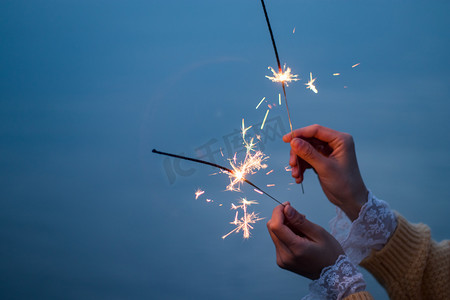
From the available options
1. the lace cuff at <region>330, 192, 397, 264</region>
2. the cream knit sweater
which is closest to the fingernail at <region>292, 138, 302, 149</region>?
the lace cuff at <region>330, 192, 397, 264</region>

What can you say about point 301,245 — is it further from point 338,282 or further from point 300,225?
point 338,282

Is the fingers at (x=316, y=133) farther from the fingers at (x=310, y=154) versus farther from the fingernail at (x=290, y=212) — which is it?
the fingernail at (x=290, y=212)

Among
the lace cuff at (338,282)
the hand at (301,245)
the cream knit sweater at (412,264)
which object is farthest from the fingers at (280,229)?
the cream knit sweater at (412,264)

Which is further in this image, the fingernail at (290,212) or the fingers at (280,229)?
the fingernail at (290,212)

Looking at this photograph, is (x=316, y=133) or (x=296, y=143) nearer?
(x=296, y=143)

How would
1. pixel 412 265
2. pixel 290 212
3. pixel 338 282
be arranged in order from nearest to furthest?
pixel 338 282 → pixel 290 212 → pixel 412 265

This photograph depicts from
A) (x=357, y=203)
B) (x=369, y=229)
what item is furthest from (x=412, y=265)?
(x=357, y=203)

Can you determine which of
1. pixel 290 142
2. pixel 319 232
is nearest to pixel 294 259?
pixel 319 232

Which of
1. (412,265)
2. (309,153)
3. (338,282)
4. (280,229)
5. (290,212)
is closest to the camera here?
(338,282)
